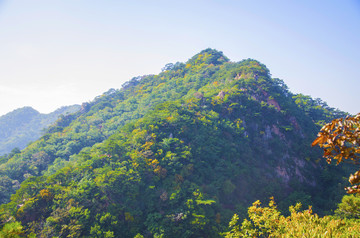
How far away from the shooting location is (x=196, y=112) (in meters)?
39.1

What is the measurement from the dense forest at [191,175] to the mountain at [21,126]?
6780cm

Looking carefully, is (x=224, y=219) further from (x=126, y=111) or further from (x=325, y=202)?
(x=126, y=111)

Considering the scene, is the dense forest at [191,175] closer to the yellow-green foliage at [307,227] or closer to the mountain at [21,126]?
the yellow-green foliage at [307,227]

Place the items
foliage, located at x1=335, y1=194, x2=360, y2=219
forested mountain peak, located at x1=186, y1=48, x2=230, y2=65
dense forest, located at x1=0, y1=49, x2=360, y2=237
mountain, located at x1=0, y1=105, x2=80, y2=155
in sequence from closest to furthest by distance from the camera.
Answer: dense forest, located at x1=0, y1=49, x2=360, y2=237
foliage, located at x1=335, y1=194, x2=360, y2=219
forested mountain peak, located at x1=186, y1=48, x2=230, y2=65
mountain, located at x1=0, y1=105, x2=80, y2=155

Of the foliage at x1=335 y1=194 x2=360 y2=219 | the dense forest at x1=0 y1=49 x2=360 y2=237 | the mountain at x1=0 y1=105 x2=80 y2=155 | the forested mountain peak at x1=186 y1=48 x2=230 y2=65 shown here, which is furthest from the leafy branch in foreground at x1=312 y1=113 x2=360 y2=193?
the mountain at x1=0 y1=105 x2=80 y2=155

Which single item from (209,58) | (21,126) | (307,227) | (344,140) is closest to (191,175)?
(307,227)

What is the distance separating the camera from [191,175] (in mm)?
28875

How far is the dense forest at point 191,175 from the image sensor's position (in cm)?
1914

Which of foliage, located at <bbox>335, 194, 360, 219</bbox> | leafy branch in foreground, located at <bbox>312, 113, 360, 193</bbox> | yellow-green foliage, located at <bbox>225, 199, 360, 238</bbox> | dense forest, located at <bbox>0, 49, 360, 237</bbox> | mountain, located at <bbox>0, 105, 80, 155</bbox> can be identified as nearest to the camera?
leafy branch in foreground, located at <bbox>312, 113, 360, 193</bbox>

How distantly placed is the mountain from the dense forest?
67.8 meters

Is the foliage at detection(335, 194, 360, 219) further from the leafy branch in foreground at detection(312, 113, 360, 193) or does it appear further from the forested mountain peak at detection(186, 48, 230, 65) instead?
the forested mountain peak at detection(186, 48, 230, 65)

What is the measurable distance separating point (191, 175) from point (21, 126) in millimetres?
130837

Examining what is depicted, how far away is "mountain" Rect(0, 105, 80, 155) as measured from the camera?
4104 inches

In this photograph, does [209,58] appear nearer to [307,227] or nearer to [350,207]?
[350,207]
